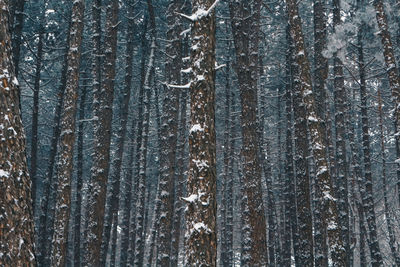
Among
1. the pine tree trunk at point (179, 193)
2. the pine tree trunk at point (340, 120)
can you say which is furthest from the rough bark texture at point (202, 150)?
the pine tree trunk at point (340, 120)

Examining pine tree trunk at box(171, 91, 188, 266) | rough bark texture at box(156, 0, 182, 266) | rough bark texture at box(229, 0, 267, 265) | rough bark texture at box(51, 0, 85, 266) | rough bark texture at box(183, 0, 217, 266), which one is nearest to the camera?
rough bark texture at box(183, 0, 217, 266)

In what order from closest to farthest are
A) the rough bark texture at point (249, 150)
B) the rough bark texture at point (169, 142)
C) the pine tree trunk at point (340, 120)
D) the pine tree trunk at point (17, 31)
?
the rough bark texture at point (249, 150) < the rough bark texture at point (169, 142) < the pine tree trunk at point (17, 31) < the pine tree trunk at point (340, 120)

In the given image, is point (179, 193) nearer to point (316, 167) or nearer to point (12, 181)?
point (316, 167)

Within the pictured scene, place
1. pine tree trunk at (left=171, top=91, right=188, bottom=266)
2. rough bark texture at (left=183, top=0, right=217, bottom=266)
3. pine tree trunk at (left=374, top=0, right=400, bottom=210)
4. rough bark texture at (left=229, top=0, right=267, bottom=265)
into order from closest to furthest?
rough bark texture at (left=183, top=0, right=217, bottom=266)
rough bark texture at (left=229, top=0, right=267, bottom=265)
pine tree trunk at (left=374, top=0, right=400, bottom=210)
pine tree trunk at (left=171, top=91, right=188, bottom=266)

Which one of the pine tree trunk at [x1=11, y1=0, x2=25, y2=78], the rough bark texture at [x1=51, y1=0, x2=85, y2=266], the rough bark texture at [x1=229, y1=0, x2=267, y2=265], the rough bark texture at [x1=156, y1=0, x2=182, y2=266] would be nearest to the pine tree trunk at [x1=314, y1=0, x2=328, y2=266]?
the rough bark texture at [x1=229, y1=0, x2=267, y2=265]

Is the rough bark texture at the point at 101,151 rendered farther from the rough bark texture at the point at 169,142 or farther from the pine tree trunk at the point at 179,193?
the pine tree trunk at the point at 179,193

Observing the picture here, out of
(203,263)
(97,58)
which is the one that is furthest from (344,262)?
(97,58)

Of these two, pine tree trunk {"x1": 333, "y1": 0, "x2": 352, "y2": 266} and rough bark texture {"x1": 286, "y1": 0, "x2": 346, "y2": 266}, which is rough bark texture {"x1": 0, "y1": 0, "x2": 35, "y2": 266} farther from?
pine tree trunk {"x1": 333, "y1": 0, "x2": 352, "y2": 266}

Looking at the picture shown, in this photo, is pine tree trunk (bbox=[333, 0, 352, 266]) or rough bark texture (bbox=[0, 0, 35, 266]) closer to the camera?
rough bark texture (bbox=[0, 0, 35, 266])
